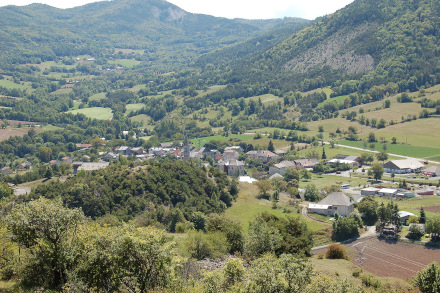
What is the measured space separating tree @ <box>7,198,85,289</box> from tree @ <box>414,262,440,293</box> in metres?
29.9

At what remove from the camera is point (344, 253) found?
46.2 m

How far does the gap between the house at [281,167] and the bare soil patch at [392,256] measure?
51.6 m

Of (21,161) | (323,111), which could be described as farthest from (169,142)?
(323,111)

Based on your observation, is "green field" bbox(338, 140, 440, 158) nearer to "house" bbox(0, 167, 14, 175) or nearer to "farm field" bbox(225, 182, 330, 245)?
"farm field" bbox(225, 182, 330, 245)

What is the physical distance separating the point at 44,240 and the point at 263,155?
102315 mm

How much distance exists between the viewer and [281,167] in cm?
10931

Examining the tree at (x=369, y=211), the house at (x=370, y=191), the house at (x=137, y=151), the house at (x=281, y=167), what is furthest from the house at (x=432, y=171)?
the house at (x=137, y=151)

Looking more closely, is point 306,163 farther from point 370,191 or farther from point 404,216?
point 404,216

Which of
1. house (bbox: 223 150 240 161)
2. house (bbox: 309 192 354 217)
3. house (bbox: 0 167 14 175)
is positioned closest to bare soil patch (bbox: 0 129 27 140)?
house (bbox: 0 167 14 175)

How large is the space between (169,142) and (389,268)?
11852 centimetres

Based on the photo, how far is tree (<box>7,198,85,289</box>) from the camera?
24094mm

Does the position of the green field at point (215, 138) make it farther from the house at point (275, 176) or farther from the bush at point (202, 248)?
the bush at point (202, 248)

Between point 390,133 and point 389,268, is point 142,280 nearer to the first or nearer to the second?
point 389,268

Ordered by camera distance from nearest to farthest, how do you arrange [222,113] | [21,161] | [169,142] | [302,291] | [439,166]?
[302,291]
[439,166]
[21,161]
[169,142]
[222,113]
